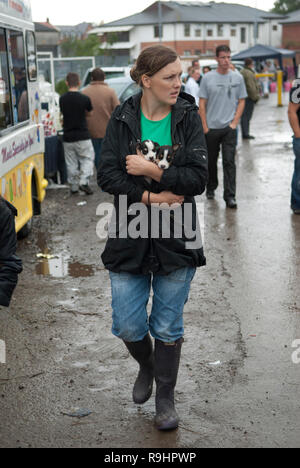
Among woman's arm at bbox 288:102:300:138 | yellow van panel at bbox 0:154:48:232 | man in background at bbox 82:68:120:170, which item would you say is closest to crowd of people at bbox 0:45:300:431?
yellow van panel at bbox 0:154:48:232

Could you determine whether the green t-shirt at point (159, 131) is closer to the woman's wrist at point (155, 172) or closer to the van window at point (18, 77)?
the woman's wrist at point (155, 172)

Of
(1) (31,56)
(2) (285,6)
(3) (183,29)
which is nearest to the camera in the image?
(1) (31,56)

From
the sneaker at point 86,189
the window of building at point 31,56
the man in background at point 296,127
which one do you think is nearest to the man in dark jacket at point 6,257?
the window of building at point 31,56

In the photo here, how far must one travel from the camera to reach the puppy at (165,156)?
3.45 m

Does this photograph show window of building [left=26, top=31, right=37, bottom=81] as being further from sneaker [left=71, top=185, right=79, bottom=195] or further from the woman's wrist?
the woman's wrist

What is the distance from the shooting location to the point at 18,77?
7.72 m

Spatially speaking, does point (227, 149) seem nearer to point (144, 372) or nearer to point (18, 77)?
point (18, 77)

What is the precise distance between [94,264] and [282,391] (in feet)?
11.1

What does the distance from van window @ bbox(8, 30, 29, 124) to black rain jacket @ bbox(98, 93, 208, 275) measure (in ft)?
13.4

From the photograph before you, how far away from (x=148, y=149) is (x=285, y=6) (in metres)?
127

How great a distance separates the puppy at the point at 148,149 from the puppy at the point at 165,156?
2cm

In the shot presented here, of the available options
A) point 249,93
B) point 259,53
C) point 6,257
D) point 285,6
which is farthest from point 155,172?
point 285,6

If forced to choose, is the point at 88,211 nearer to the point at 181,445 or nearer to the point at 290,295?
the point at 290,295
